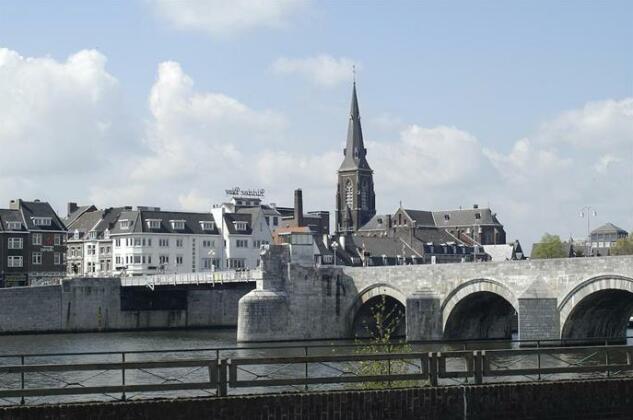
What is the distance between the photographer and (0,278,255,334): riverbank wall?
10331cm

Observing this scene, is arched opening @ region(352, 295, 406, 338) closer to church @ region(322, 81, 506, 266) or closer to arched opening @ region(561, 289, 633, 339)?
arched opening @ region(561, 289, 633, 339)

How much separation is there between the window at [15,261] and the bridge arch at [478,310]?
187 ft

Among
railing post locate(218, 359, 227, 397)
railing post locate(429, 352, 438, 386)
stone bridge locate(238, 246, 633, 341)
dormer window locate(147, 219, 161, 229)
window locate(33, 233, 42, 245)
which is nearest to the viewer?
railing post locate(218, 359, 227, 397)

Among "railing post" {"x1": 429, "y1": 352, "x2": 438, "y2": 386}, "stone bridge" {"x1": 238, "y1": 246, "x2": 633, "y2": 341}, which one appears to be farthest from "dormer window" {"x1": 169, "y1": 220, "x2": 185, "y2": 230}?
"railing post" {"x1": 429, "y1": 352, "x2": 438, "y2": 386}

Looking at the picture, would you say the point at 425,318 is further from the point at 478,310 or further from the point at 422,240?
the point at 422,240

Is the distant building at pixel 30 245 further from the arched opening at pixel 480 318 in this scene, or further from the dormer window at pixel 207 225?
the arched opening at pixel 480 318

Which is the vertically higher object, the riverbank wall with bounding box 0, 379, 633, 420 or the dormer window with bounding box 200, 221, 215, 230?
the dormer window with bounding box 200, 221, 215, 230

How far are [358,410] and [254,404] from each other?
2559mm

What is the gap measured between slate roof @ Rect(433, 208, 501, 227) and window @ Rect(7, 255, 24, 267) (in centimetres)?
9600

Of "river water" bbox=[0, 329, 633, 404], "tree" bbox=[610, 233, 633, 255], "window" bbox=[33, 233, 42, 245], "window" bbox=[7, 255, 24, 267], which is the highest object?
"window" bbox=[33, 233, 42, 245]

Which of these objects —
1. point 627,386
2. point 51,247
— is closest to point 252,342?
point 51,247

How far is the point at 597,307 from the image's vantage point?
7588cm

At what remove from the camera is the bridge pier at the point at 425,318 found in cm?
8344

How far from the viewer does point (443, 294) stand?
83.3 meters
